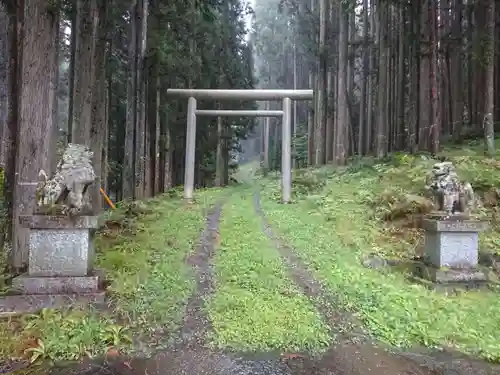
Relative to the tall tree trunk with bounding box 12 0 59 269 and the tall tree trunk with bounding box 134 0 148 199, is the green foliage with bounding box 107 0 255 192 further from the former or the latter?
the tall tree trunk with bounding box 12 0 59 269

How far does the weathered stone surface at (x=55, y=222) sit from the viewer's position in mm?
3869

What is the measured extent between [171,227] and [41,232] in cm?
375

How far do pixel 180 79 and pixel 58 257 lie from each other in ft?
38.2

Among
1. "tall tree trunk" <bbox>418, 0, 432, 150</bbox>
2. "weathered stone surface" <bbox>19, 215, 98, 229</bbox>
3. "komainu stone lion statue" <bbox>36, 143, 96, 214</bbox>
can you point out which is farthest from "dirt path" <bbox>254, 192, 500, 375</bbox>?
"tall tree trunk" <bbox>418, 0, 432, 150</bbox>

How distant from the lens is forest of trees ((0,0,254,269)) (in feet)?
14.6

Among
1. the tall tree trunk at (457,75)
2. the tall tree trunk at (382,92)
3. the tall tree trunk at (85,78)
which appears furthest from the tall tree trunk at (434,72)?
the tall tree trunk at (85,78)

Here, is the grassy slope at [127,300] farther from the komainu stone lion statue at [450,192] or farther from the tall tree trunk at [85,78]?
the komainu stone lion statue at [450,192]

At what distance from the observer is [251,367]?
9.57 feet

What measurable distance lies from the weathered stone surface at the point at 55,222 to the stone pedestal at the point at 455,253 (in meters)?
4.60

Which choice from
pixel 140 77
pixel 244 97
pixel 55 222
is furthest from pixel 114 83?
pixel 55 222

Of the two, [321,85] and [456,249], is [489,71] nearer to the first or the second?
[456,249]

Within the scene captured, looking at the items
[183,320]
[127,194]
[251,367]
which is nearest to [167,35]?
[127,194]

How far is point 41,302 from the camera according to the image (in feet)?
12.2

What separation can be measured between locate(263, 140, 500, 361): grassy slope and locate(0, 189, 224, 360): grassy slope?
2.11 meters
